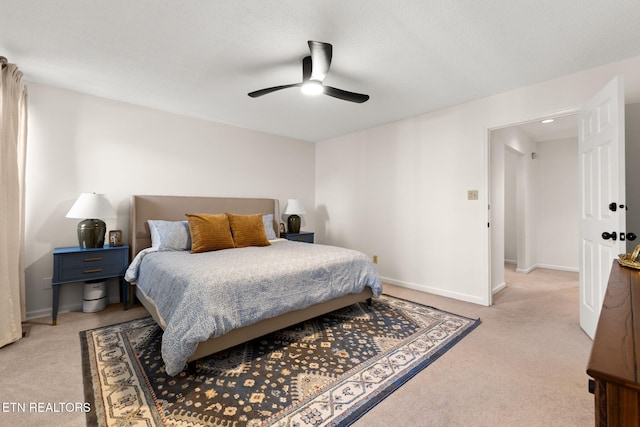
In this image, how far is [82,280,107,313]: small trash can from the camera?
120 inches

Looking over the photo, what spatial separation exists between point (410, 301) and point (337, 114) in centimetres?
256

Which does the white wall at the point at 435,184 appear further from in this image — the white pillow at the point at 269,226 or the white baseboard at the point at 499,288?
the white pillow at the point at 269,226

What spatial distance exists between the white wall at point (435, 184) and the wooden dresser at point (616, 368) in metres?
2.80

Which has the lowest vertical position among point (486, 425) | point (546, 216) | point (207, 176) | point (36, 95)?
point (486, 425)

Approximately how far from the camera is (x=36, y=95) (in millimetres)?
2926

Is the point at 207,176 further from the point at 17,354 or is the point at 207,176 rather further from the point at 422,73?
the point at 422,73

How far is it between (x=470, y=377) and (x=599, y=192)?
5.98 ft

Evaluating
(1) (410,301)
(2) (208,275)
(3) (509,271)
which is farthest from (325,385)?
(3) (509,271)

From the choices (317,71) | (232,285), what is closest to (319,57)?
(317,71)

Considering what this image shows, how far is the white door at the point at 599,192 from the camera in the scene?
2.04 metres

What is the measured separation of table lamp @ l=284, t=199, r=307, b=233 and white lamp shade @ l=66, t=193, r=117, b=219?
241 cm

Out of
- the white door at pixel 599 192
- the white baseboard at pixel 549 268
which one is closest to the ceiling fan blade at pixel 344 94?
the white door at pixel 599 192

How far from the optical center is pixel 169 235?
3229mm

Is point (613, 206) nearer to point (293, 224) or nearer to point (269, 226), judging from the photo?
point (269, 226)
